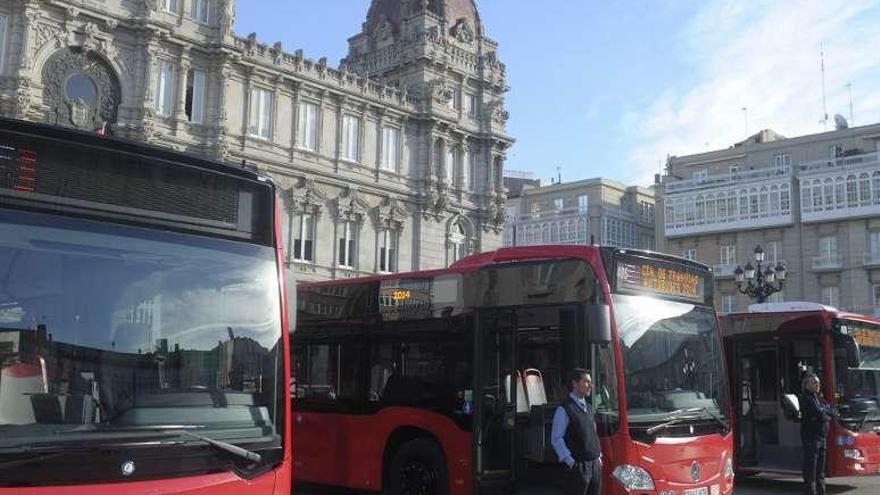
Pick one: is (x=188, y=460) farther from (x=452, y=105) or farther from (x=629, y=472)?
(x=452, y=105)

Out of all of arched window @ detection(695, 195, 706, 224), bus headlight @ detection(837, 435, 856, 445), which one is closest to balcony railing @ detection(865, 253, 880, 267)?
arched window @ detection(695, 195, 706, 224)

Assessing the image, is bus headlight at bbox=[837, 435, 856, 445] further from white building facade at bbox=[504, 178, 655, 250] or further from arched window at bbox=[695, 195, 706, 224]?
white building facade at bbox=[504, 178, 655, 250]

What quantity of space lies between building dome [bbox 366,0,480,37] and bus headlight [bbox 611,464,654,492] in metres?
39.0

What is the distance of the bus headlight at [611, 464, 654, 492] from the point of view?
7117 millimetres

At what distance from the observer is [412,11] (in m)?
44.2

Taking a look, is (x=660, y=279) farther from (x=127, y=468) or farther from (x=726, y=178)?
(x=726, y=178)

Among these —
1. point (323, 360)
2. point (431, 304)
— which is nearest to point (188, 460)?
point (431, 304)

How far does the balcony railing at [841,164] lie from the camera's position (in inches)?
1834

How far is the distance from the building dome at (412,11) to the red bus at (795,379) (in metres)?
34.1

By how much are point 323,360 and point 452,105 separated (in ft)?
113

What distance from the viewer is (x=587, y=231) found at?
190ft

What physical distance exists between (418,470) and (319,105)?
2989 cm

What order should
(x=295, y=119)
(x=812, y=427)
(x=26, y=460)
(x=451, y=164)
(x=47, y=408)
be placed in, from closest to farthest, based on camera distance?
(x=26, y=460) → (x=47, y=408) → (x=812, y=427) → (x=295, y=119) → (x=451, y=164)

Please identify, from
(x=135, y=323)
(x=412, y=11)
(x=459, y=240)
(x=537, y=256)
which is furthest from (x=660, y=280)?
(x=412, y=11)
